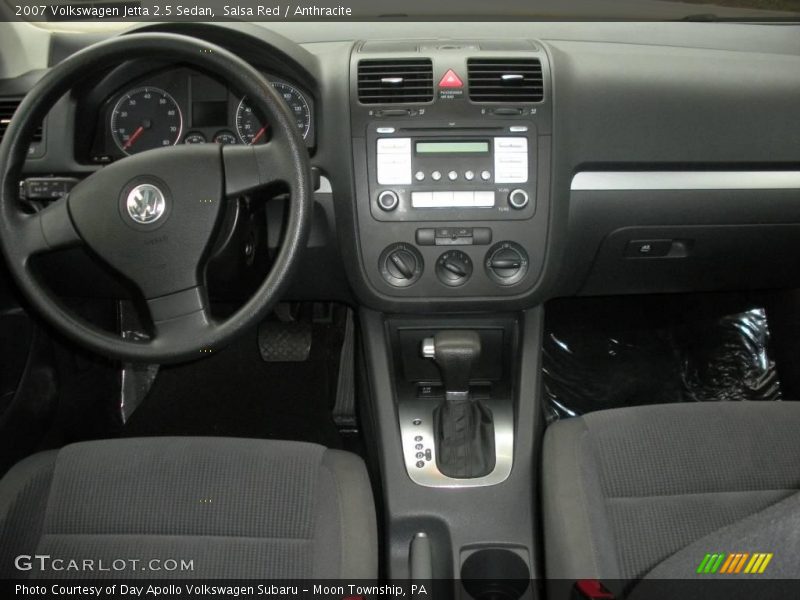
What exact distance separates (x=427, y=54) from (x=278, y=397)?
1.14 metres

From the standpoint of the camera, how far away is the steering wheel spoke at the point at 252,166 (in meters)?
1.26

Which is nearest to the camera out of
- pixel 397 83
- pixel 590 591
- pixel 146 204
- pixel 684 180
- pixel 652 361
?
pixel 590 591

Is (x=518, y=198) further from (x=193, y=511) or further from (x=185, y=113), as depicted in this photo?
(x=193, y=511)

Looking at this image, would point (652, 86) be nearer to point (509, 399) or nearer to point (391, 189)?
point (391, 189)

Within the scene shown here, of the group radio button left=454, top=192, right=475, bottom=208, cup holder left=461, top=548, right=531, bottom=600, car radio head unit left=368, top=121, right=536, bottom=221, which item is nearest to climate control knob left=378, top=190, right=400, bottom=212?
car radio head unit left=368, top=121, right=536, bottom=221

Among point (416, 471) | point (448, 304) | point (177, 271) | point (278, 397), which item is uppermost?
point (177, 271)

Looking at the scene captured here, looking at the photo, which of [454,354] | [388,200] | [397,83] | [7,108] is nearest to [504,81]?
[397,83]

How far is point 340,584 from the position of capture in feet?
3.92

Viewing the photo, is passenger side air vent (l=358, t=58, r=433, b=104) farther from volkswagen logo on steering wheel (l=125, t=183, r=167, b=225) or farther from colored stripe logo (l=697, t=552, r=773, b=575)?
colored stripe logo (l=697, t=552, r=773, b=575)

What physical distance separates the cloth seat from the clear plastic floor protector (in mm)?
900

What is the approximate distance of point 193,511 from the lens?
126cm

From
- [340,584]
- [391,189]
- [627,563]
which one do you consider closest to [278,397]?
[391,189]

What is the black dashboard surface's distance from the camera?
1511 mm

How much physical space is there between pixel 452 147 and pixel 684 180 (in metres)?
0.49
